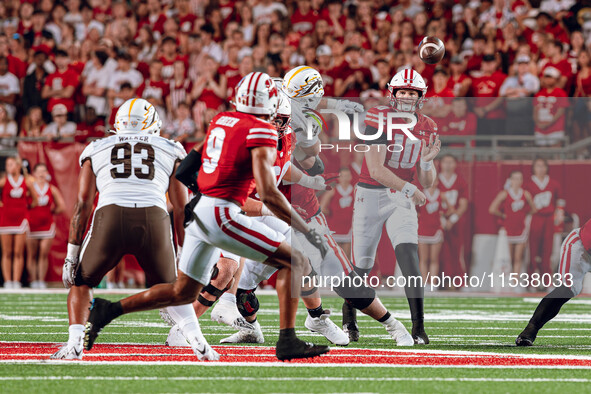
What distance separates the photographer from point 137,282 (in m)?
13.1

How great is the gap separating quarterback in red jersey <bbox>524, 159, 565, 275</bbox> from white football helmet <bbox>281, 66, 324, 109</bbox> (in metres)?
4.72

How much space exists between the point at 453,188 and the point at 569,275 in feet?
16.1

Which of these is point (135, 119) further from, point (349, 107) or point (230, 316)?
point (349, 107)

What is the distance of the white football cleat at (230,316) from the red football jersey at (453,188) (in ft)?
15.3

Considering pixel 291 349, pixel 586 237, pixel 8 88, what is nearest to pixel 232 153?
pixel 291 349

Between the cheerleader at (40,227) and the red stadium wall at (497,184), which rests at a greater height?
the red stadium wall at (497,184)

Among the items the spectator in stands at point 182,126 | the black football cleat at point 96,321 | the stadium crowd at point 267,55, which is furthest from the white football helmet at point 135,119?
the spectator in stands at point 182,126

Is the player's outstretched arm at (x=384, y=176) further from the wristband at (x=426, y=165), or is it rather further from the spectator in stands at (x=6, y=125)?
the spectator in stands at (x=6, y=125)

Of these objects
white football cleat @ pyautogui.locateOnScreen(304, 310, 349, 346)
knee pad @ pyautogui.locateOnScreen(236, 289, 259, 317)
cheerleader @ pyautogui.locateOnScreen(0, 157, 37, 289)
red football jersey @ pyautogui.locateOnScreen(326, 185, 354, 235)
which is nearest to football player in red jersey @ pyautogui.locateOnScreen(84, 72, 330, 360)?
white football cleat @ pyautogui.locateOnScreen(304, 310, 349, 346)

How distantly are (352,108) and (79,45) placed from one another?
8227 millimetres

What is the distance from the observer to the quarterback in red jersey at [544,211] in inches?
439

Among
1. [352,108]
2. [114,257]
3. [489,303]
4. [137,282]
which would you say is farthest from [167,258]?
[137,282]

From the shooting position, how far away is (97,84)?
48.2ft

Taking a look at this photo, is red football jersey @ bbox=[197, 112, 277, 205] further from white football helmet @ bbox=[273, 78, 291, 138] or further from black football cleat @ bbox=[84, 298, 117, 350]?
black football cleat @ bbox=[84, 298, 117, 350]
